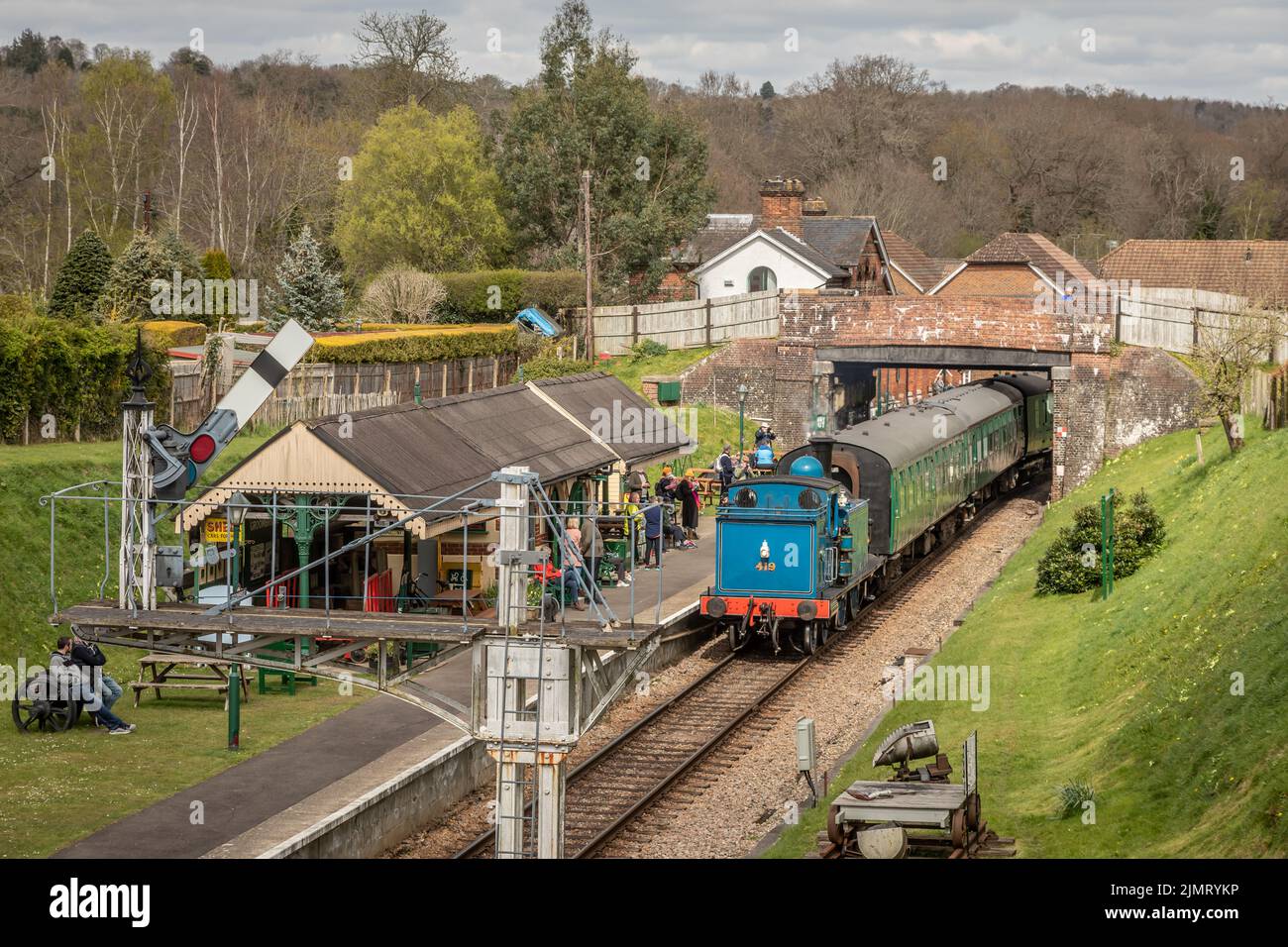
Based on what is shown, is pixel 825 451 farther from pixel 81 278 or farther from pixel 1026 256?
pixel 1026 256

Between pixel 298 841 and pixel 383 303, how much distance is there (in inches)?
1393

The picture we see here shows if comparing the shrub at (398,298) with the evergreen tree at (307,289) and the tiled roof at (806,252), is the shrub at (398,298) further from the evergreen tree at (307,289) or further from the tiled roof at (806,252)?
the tiled roof at (806,252)

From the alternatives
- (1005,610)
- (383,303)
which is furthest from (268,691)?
(383,303)

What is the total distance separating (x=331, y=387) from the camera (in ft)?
116

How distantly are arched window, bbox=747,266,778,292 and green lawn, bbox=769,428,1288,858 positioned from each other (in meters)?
29.5

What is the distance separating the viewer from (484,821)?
17.5 m

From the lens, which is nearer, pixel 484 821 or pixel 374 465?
pixel 484 821

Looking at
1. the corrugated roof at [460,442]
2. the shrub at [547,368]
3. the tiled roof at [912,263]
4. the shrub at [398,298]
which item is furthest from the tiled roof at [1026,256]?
the corrugated roof at [460,442]

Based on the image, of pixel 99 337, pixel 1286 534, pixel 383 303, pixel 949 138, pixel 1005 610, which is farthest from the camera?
pixel 949 138

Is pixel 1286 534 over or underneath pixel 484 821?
over

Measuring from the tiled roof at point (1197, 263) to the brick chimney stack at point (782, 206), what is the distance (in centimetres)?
1496

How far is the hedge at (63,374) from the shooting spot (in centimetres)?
2589

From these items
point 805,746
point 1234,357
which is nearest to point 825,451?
point 1234,357
